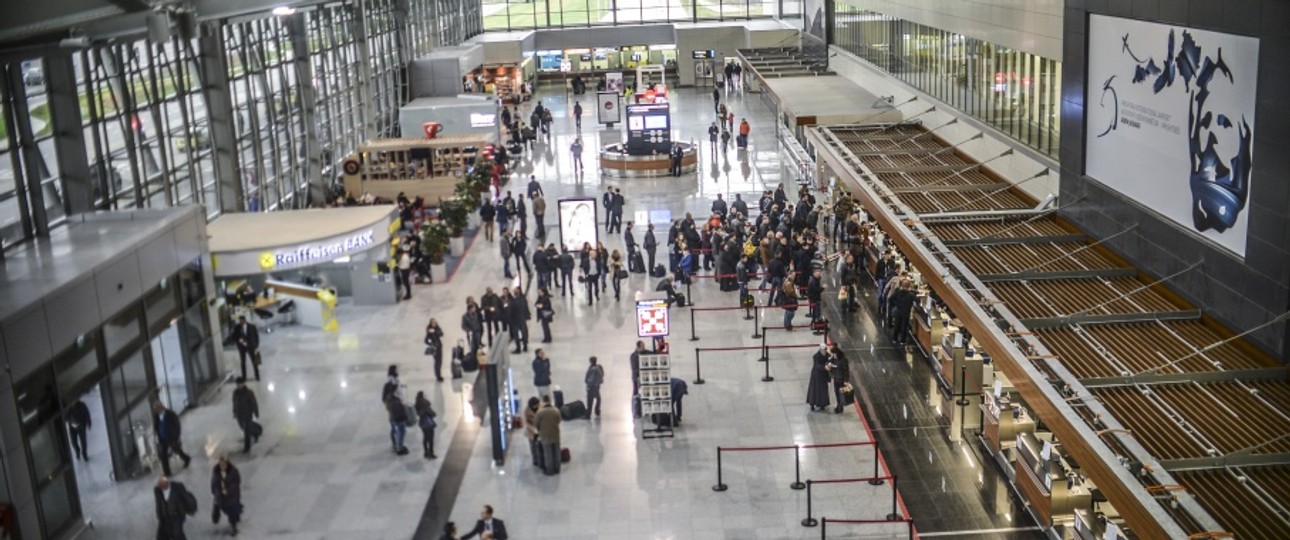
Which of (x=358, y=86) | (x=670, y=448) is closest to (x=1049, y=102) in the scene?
(x=670, y=448)

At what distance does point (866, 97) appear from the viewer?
4053 centimetres

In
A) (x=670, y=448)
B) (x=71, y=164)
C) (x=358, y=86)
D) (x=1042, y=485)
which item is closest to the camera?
(x=1042, y=485)

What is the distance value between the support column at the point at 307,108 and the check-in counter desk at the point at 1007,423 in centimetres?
2600

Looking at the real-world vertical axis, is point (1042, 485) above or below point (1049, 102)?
below

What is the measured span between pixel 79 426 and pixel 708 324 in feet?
39.0

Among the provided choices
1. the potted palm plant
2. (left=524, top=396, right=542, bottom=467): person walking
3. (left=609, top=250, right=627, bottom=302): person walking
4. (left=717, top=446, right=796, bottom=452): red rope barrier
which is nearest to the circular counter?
the potted palm plant

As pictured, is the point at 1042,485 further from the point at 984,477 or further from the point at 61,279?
the point at 61,279

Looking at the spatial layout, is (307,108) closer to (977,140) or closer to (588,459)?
(977,140)

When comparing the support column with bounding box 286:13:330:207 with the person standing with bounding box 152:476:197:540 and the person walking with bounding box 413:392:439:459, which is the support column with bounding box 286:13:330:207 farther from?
the person standing with bounding box 152:476:197:540

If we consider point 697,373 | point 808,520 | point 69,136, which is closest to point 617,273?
point 697,373

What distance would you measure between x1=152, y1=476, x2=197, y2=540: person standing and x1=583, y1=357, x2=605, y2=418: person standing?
21.0 feet

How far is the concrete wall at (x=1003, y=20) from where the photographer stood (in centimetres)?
2103

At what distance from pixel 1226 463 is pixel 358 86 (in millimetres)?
39126

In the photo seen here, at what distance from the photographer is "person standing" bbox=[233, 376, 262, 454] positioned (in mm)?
19875
